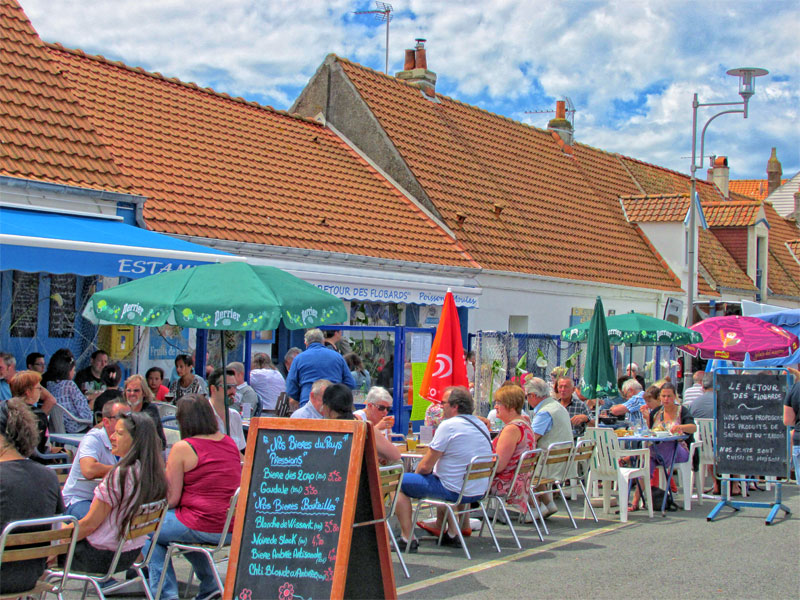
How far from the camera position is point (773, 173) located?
5878cm

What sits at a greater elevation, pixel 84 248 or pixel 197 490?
pixel 84 248

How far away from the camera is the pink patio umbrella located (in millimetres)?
14555

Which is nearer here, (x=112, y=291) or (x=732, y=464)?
(x=112, y=291)

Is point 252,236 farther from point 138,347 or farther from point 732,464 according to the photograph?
point 732,464

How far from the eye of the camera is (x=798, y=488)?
13.5m

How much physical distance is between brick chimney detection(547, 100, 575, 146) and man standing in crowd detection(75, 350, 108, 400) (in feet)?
68.9

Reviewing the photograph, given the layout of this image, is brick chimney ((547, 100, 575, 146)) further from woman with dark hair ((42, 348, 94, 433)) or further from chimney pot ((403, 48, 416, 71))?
woman with dark hair ((42, 348, 94, 433))

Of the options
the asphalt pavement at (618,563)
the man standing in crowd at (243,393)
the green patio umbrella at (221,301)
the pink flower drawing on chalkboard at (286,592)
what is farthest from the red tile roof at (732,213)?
the pink flower drawing on chalkboard at (286,592)

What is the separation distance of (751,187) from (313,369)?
5744 centimetres

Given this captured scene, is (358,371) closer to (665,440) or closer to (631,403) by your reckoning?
(631,403)

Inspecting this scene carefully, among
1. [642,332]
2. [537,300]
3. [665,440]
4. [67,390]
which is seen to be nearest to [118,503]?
[67,390]

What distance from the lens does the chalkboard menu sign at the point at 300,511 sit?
19.3 feet

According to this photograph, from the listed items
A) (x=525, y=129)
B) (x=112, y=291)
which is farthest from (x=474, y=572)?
(x=525, y=129)

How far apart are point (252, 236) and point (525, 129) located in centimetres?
1531
